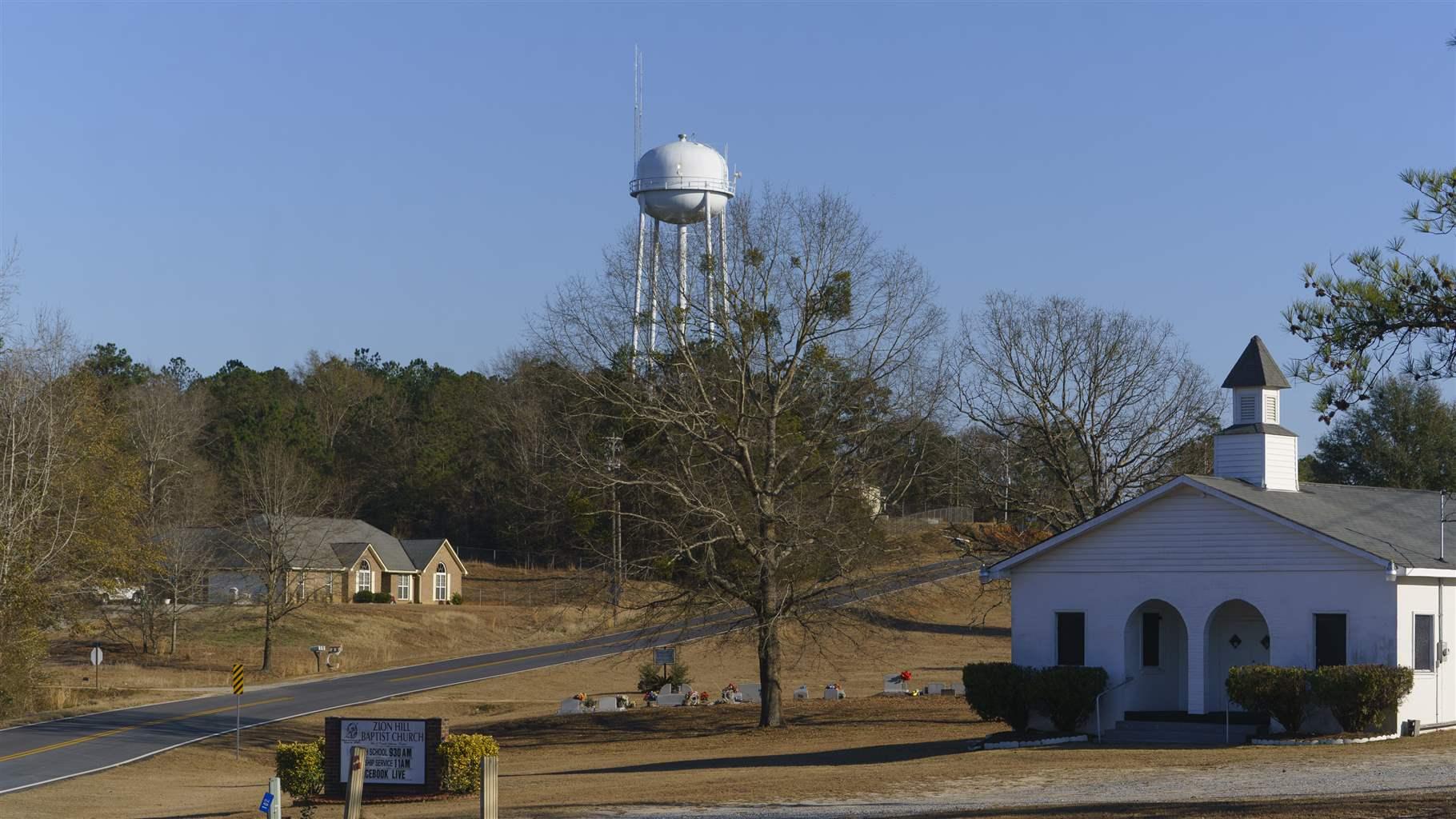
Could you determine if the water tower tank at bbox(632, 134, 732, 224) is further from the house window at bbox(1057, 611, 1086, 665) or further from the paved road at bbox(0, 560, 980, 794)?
the house window at bbox(1057, 611, 1086, 665)

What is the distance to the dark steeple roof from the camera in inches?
1232

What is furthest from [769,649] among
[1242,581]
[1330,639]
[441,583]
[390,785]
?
[441,583]

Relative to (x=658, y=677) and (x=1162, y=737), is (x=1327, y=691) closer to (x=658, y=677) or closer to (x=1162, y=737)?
(x=1162, y=737)

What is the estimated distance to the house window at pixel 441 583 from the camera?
84688 mm

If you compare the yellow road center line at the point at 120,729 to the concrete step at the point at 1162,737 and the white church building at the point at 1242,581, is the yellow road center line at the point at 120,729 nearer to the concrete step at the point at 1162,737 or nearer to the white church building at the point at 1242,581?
the white church building at the point at 1242,581

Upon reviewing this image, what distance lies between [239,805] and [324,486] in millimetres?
66961

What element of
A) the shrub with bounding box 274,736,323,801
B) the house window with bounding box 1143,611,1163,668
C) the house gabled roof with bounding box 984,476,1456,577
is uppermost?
the house gabled roof with bounding box 984,476,1456,577

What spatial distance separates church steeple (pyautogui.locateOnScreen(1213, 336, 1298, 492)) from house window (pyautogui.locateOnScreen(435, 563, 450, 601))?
59.6 m

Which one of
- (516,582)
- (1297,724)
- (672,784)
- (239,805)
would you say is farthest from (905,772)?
(516,582)

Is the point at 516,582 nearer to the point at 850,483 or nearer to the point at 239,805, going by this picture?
the point at 850,483

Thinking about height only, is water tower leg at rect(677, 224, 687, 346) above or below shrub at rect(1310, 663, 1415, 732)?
above

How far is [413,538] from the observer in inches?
3748

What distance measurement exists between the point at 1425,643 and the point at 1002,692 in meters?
7.90

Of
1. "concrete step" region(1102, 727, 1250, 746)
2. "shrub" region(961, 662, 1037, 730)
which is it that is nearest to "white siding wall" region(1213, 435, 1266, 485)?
"concrete step" region(1102, 727, 1250, 746)
